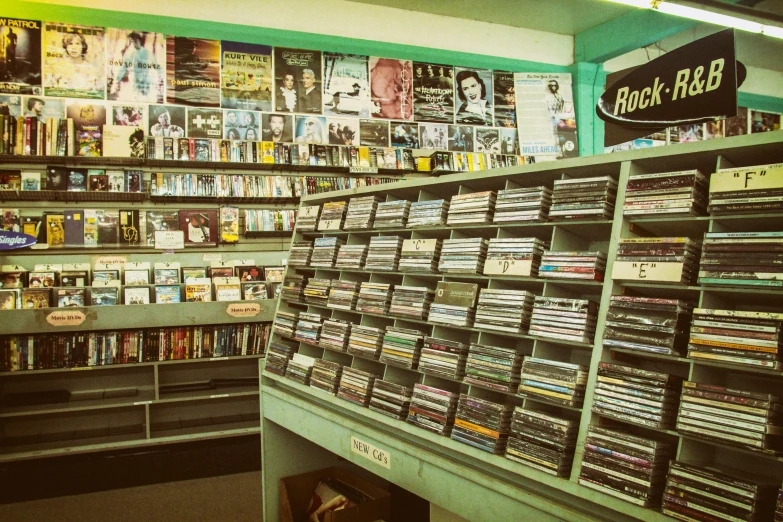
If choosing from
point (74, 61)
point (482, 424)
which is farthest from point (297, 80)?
point (482, 424)

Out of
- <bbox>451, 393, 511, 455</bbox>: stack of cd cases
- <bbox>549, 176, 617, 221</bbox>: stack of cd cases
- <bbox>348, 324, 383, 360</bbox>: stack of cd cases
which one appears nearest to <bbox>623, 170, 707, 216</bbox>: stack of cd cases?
<bbox>549, 176, 617, 221</bbox>: stack of cd cases

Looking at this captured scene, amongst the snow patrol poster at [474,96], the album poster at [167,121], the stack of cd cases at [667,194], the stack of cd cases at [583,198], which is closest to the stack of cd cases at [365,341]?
the stack of cd cases at [583,198]

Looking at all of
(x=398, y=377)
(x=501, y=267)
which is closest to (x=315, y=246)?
(x=398, y=377)

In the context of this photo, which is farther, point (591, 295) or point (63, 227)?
point (63, 227)

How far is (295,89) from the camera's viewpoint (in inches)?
233

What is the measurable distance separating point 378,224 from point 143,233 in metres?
3.35

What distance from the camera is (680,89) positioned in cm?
179

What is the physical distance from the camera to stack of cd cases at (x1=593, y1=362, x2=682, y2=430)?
5.04 feet

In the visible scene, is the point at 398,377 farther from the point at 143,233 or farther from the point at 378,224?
the point at 143,233

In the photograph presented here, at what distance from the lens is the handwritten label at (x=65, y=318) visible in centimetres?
429

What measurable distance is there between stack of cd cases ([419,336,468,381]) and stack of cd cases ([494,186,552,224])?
1.65 feet

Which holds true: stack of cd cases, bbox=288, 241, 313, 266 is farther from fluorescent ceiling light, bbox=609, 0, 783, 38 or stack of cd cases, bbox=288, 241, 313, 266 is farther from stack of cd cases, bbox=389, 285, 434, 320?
fluorescent ceiling light, bbox=609, 0, 783, 38

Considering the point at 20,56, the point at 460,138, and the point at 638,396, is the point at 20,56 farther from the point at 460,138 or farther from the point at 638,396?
the point at 638,396

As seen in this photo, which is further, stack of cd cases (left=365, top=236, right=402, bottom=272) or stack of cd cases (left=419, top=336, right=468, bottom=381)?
stack of cd cases (left=365, top=236, right=402, bottom=272)
